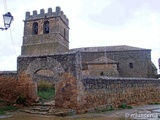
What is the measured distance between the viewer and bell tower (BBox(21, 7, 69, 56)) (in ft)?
104

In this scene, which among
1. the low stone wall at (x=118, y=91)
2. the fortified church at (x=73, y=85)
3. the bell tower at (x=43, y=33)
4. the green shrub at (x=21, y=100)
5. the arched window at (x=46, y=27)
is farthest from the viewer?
the arched window at (x=46, y=27)

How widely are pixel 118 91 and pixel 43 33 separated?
845 inches

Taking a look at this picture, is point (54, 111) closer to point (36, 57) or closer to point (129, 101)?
point (36, 57)

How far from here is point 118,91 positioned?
13.4 metres

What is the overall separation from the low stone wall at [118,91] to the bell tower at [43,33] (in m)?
16.9

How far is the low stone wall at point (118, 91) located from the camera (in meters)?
11.3

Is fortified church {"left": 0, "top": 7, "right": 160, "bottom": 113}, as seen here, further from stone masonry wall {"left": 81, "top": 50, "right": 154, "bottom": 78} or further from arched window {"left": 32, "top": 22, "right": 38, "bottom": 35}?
arched window {"left": 32, "top": 22, "right": 38, "bottom": 35}

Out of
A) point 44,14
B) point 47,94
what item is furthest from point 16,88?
point 44,14

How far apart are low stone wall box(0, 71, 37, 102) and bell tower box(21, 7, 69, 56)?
62.8 feet

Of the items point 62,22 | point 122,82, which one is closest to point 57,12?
point 62,22

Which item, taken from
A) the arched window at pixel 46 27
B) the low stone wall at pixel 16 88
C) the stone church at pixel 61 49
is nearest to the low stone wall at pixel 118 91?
the low stone wall at pixel 16 88

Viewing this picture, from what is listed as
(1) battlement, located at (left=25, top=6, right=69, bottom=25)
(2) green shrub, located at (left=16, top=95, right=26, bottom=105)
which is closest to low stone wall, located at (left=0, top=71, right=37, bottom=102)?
(2) green shrub, located at (left=16, top=95, right=26, bottom=105)

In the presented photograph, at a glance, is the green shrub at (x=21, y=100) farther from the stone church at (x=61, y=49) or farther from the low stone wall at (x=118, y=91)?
the stone church at (x=61, y=49)

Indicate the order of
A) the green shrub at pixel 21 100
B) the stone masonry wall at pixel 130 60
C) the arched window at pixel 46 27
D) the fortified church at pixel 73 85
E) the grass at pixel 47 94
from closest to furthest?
the fortified church at pixel 73 85, the green shrub at pixel 21 100, the grass at pixel 47 94, the stone masonry wall at pixel 130 60, the arched window at pixel 46 27
